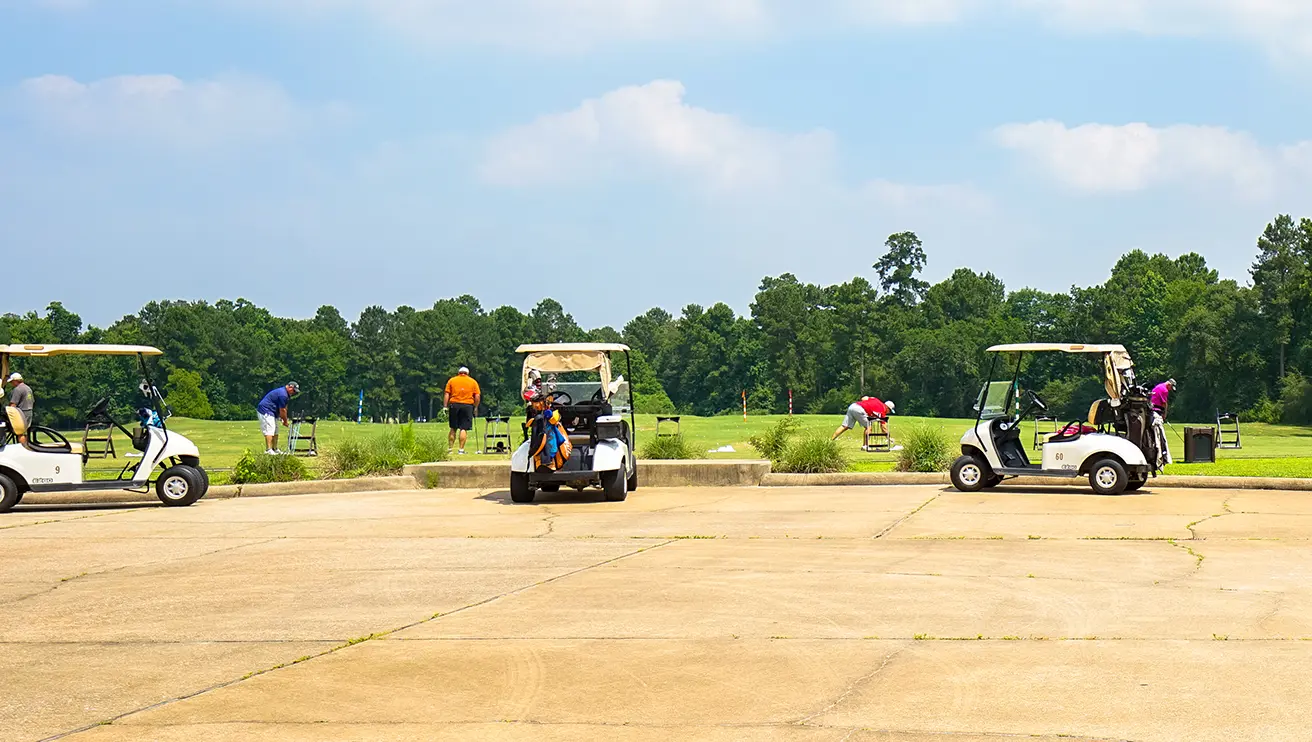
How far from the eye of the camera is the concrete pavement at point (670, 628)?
6102 mm

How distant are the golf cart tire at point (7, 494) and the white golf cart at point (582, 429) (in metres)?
5.97

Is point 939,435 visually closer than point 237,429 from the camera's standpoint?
Yes

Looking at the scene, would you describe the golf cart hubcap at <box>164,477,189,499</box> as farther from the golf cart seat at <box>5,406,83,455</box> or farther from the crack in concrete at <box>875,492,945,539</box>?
the crack in concrete at <box>875,492,945,539</box>

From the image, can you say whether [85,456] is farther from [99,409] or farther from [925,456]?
[925,456]

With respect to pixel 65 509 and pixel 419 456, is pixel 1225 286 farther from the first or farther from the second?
pixel 65 509

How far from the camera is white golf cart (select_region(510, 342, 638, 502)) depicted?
1688 cm

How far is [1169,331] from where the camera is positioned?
331 feet

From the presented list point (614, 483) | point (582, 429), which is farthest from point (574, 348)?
point (614, 483)

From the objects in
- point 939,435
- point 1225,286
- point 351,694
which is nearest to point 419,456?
point 939,435

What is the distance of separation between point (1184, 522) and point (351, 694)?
9.86m

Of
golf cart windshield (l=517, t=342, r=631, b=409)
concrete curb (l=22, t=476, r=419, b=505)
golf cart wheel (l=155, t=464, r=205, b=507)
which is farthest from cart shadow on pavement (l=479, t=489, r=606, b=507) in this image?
golf cart wheel (l=155, t=464, r=205, b=507)

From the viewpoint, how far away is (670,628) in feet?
27.0

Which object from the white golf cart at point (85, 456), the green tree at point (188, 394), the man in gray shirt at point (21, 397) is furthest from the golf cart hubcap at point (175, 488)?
the green tree at point (188, 394)

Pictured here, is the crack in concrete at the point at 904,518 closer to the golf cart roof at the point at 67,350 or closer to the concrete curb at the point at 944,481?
the concrete curb at the point at 944,481
